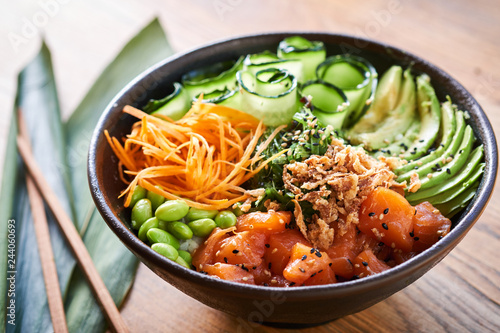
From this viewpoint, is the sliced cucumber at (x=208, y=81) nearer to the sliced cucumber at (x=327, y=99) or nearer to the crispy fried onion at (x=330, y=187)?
the sliced cucumber at (x=327, y=99)

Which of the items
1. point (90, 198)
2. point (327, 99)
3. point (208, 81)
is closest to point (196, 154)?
point (208, 81)

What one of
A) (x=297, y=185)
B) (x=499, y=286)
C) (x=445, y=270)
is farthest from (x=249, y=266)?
(x=499, y=286)

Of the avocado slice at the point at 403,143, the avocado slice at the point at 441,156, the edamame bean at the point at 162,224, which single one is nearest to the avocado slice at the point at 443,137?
the avocado slice at the point at 441,156

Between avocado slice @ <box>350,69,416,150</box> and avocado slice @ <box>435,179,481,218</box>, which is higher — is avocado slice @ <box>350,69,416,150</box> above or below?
above

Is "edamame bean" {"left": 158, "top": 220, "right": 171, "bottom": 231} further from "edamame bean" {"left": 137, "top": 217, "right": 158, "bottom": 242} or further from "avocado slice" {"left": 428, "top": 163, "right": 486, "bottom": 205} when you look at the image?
"avocado slice" {"left": 428, "top": 163, "right": 486, "bottom": 205}

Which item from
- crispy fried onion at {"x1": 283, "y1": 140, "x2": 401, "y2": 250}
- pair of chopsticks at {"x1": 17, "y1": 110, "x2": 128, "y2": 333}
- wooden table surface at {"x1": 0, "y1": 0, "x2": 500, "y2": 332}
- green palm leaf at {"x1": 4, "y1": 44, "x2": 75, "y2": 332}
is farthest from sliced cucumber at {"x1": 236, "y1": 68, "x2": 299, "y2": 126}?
green palm leaf at {"x1": 4, "y1": 44, "x2": 75, "y2": 332}

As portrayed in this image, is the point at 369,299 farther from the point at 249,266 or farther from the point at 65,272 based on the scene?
the point at 65,272
